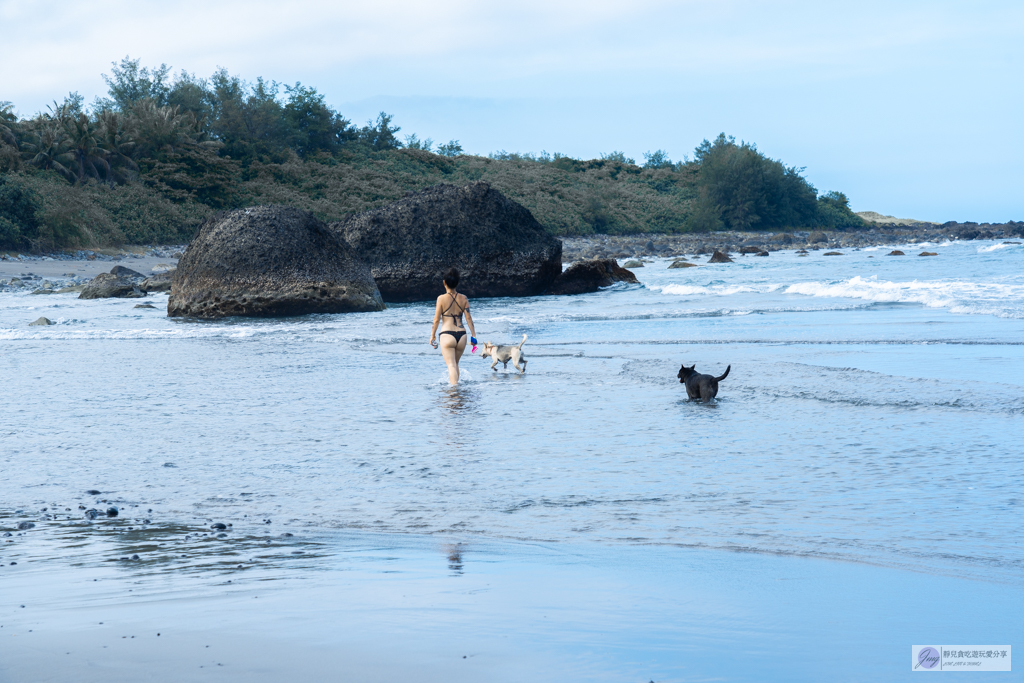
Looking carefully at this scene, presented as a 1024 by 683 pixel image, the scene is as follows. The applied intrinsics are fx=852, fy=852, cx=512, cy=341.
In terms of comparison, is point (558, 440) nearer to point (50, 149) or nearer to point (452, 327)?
point (452, 327)

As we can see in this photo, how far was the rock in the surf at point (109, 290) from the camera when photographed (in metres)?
22.1

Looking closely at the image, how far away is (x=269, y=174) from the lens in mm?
58438

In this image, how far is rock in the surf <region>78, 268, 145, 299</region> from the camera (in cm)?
A: 2214

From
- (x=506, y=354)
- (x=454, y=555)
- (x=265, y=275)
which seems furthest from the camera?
(x=265, y=275)

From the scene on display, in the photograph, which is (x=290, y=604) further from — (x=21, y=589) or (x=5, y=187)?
(x=5, y=187)

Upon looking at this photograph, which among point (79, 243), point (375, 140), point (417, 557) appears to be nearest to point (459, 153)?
point (375, 140)

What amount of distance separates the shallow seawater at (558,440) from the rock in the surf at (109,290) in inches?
358

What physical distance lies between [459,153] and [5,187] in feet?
185

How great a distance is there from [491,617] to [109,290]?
22303mm

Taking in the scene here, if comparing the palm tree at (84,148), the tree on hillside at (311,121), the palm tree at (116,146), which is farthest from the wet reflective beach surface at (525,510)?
the tree on hillside at (311,121)

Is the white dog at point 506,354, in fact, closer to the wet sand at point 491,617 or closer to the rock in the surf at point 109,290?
the wet sand at point 491,617

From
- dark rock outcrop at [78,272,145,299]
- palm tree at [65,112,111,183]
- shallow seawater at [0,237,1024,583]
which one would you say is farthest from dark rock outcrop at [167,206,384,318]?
palm tree at [65,112,111,183]

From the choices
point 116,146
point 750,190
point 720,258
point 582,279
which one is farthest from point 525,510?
point 750,190

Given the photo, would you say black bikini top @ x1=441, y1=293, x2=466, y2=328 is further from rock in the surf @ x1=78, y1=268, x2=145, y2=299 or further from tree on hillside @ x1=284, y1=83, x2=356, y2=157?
tree on hillside @ x1=284, y1=83, x2=356, y2=157
